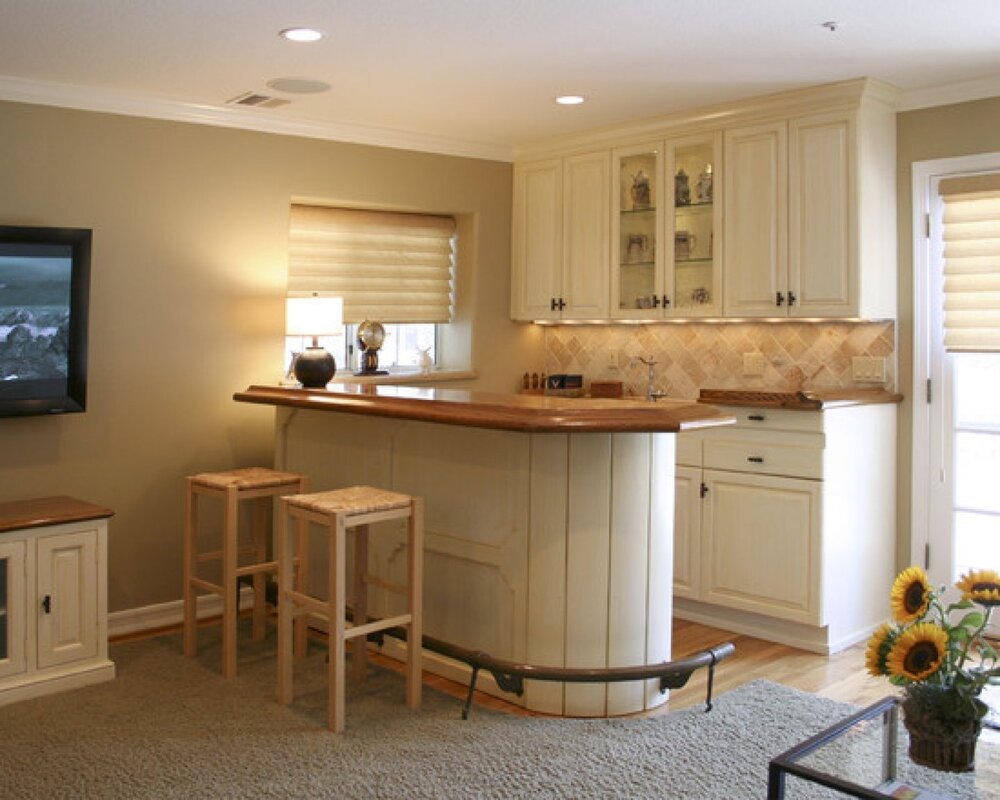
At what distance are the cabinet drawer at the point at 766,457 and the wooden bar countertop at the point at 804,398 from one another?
175 mm

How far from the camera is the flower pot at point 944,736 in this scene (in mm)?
2297

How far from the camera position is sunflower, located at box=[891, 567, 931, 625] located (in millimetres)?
2271

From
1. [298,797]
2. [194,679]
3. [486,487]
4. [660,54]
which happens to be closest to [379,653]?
[194,679]

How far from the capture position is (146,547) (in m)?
4.81

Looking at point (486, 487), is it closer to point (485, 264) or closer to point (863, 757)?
point (863, 757)

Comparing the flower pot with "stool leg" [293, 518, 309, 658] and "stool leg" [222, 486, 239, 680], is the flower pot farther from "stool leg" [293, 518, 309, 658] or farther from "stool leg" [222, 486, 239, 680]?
"stool leg" [222, 486, 239, 680]

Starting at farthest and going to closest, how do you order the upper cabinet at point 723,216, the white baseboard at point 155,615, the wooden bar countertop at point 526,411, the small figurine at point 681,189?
the small figurine at point 681,189 → the white baseboard at point 155,615 → the upper cabinet at point 723,216 → the wooden bar countertop at point 526,411

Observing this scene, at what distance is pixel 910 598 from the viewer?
229 centimetres

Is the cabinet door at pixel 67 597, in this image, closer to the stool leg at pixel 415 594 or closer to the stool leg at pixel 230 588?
the stool leg at pixel 230 588

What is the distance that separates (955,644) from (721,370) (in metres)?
3.17

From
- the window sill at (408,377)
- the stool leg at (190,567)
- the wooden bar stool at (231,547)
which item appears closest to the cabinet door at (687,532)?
the window sill at (408,377)

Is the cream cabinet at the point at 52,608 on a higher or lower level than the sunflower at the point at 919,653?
lower

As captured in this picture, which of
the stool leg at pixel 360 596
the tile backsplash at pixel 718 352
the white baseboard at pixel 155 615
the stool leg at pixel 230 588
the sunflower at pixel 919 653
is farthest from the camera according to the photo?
the tile backsplash at pixel 718 352

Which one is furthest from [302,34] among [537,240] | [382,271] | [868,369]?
[868,369]
